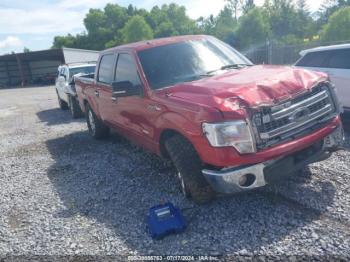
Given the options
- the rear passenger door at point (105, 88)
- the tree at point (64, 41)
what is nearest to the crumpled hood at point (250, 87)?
the rear passenger door at point (105, 88)

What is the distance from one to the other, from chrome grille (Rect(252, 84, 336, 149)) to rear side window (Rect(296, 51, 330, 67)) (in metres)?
3.54

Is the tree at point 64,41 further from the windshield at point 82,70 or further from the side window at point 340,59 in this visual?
the side window at point 340,59

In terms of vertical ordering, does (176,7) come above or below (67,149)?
above

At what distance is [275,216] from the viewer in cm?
376

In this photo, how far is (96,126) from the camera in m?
7.66

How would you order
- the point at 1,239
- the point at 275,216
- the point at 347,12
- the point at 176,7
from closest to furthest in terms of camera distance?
the point at 275,216, the point at 1,239, the point at 347,12, the point at 176,7

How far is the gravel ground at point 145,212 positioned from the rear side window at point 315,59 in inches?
103

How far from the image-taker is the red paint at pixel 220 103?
347 cm

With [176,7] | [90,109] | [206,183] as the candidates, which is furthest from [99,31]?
[206,183]

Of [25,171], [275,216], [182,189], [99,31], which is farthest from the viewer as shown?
[99,31]

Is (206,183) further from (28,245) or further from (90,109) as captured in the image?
(90,109)

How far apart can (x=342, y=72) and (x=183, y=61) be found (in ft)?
12.0

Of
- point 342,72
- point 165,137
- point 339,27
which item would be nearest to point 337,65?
point 342,72

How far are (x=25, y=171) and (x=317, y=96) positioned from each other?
16.8 ft
